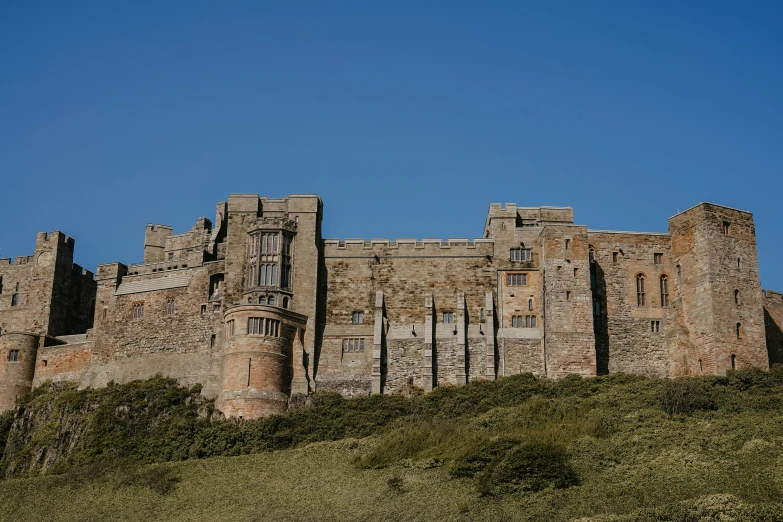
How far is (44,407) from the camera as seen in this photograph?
250ft

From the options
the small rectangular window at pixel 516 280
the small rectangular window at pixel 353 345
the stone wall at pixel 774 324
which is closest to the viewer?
the small rectangular window at pixel 353 345

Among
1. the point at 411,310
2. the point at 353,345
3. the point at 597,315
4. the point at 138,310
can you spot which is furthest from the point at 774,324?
the point at 138,310

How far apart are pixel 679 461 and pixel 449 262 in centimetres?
2936

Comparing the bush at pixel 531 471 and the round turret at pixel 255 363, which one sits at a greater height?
the round turret at pixel 255 363

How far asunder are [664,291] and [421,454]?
955 inches

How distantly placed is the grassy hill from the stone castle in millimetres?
2616

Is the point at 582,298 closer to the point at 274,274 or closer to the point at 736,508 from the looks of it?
the point at 274,274

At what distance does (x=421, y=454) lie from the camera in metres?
59.2

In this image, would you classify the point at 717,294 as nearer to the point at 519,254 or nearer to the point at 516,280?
the point at 516,280

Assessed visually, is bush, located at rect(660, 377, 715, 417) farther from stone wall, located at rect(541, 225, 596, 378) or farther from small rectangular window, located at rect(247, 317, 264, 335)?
small rectangular window, located at rect(247, 317, 264, 335)

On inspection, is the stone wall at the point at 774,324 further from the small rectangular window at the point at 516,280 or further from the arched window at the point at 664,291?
the small rectangular window at the point at 516,280

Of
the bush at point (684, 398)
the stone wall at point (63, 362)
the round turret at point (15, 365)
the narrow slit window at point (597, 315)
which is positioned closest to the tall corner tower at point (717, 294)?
the narrow slit window at point (597, 315)

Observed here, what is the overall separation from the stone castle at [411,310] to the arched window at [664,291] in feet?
0.31

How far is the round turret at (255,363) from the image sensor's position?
69375 millimetres
